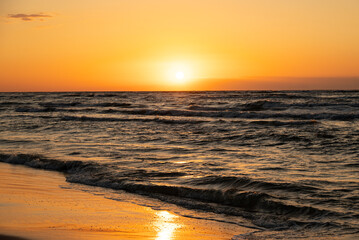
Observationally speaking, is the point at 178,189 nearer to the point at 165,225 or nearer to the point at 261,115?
the point at 165,225

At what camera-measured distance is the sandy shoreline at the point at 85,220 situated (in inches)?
→ 214

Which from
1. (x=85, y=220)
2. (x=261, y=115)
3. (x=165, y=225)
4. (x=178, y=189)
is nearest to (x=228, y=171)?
(x=178, y=189)

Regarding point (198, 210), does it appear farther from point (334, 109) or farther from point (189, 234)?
point (334, 109)

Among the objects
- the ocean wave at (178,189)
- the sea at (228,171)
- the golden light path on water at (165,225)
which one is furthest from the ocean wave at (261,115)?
the golden light path on water at (165,225)

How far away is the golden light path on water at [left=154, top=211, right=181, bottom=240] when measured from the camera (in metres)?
5.54

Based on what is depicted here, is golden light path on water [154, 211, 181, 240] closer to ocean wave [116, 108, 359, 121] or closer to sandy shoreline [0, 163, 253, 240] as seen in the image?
sandy shoreline [0, 163, 253, 240]

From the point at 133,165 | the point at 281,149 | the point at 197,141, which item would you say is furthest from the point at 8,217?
the point at 197,141

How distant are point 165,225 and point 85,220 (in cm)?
121

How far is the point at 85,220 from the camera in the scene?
6105 millimetres

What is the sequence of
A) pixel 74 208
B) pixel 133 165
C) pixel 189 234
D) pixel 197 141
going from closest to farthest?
pixel 189 234
pixel 74 208
pixel 133 165
pixel 197 141

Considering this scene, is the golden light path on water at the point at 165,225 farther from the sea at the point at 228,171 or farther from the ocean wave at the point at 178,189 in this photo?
the ocean wave at the point at 178,189

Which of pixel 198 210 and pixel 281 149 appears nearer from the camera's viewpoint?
pixel 198 210

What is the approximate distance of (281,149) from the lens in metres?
12.7

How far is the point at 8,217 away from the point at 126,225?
1.73 meters
